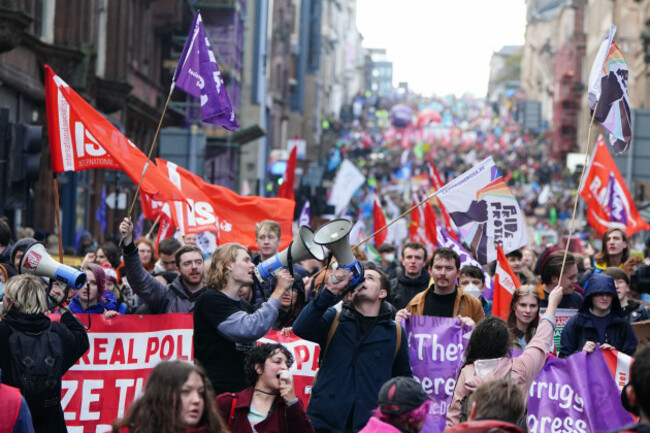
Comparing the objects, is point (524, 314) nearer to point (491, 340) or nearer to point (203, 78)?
point (491, 340)

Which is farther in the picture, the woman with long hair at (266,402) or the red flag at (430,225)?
the red flag at (430,225)

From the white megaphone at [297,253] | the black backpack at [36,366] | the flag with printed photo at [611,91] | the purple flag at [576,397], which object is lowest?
the purple flag at [576,397]

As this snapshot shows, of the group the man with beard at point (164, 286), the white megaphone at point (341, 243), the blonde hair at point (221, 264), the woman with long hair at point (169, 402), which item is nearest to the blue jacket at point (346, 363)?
the white megaphone at point (341, 243)

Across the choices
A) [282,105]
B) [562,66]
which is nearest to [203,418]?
[282,105]

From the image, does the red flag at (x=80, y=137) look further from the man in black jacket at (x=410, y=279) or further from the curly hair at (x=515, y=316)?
the curly hair at (x=515, y=316)

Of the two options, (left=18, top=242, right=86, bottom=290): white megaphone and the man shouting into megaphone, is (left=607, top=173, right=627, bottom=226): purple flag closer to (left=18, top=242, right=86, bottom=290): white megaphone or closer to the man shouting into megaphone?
the man shouting into megaphone

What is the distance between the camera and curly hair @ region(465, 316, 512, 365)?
7.18 m

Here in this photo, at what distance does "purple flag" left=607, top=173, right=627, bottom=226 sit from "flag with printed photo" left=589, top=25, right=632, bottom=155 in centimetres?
622

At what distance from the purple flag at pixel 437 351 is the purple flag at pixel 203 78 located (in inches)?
165

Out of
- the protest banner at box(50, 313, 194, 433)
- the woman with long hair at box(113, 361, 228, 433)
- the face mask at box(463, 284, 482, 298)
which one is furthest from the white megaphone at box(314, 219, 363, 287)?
the face mask at box(463, 284, 482, 298)

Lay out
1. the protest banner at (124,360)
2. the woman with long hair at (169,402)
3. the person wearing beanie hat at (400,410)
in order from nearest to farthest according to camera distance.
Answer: the woman with long hair at (169,402), the person wearing beanie hat at (400,410), the protest banner at (124,360)

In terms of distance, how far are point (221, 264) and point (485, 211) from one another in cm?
498

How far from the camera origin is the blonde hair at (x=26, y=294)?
23.1ft

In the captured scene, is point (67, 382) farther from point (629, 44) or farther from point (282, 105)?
point (282, 105)
